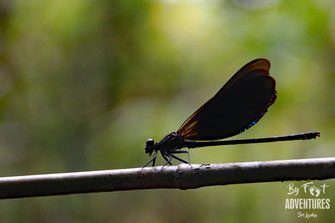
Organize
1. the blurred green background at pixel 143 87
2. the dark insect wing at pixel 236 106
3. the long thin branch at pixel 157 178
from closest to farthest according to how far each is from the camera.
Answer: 1. the long thin branch at pixel 157 178
2. the dark insect wing at pixel 236 106
3. the blurred green background at pixel 143 87

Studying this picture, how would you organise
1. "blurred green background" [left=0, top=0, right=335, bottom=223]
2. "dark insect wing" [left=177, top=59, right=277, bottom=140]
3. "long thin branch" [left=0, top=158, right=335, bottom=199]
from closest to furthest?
"long thin branch" [left=0, top=158, right=335, bottom=199], "dark insect wing" [left=177, top=59, right=277, bottom=140], "blurred green background" [left=0, top=0, right=335, bottom=223]

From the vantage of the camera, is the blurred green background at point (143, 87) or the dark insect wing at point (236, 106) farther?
the blurred green background at point (143, 87)

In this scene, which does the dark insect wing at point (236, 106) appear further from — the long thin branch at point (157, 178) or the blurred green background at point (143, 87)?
the blurred green background at point (143, 87)

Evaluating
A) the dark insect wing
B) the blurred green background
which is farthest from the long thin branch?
the blurred green background

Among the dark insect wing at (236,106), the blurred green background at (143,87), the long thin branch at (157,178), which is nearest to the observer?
the long thin branch at (157,178)

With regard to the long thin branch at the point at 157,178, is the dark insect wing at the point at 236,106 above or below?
above

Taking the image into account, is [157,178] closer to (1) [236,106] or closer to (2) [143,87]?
(1) [236,106]

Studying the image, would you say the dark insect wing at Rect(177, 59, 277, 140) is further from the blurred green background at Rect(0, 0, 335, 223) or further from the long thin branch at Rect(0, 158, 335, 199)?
the blurred green background at Rect(0, 0, 335, 223)

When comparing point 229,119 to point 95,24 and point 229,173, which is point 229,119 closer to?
point 229,173

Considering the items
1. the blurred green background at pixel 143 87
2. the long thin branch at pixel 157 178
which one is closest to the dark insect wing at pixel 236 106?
the long thin branch at pixel 157 178
